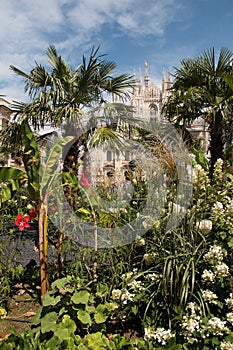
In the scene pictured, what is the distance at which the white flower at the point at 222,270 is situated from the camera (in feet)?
7.86

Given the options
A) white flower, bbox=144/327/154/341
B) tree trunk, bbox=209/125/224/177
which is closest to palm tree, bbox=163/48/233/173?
tree trunk, bbox=209/125/224/177

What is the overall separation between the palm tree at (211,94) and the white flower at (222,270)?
5.81m

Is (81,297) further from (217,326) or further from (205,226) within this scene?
(205,226)

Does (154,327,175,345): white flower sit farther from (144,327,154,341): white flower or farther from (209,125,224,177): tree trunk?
(209,125,224,177): tree trunk

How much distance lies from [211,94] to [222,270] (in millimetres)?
6619

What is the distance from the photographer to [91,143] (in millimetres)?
6727

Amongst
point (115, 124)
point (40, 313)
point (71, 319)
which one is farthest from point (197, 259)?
point (115, 124)

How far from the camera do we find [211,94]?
816 centimetres

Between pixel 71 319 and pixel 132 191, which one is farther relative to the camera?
pixel 132 191

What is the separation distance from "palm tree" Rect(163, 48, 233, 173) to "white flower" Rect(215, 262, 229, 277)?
19.1ft

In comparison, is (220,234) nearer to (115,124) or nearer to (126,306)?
(126,306)

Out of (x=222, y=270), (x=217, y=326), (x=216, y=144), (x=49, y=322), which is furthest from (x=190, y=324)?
(x=216, y=144)

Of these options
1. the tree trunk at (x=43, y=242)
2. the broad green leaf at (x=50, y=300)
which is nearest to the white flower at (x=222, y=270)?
the broad green leaf at (x=50, y=300)

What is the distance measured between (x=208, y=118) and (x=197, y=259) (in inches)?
231
